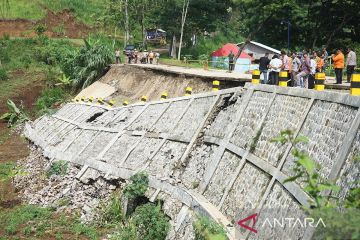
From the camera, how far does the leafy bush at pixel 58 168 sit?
1884 cm

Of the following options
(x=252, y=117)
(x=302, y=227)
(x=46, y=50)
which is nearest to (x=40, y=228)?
(x=252, y=117)

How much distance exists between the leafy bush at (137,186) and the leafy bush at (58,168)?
5105mm

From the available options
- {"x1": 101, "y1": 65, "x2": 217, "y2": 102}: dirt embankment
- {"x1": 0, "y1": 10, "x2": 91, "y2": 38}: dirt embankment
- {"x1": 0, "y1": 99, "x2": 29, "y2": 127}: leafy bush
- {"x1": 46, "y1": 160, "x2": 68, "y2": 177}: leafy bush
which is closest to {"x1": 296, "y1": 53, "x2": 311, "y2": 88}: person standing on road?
{"x1": 101, "y1": 65, "x2": 217, "y2": 102}: dirt embankment

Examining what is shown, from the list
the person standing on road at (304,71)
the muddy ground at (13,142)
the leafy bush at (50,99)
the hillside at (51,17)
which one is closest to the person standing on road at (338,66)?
the person standing on road at (304,71)

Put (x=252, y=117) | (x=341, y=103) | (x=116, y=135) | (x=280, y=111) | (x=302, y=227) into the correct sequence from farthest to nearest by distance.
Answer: (x=116, y=135)
(x=252, y=117)
(x=280, y=111)
(x=341, y=103)
(x=302, y=227)

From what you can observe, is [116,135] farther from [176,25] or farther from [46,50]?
[176,25]

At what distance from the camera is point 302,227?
25.0 ft

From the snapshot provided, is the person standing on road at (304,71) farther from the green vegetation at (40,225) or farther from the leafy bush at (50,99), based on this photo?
the leafy bush at (50,99)

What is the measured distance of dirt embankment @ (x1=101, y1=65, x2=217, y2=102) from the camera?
2319 cm

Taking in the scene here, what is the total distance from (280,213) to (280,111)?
2876mm

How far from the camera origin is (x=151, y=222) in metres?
12.7

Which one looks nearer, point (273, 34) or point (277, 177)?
point (277, 177)

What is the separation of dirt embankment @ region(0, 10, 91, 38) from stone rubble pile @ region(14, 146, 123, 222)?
118ft

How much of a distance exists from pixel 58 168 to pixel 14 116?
14300 millimetres
